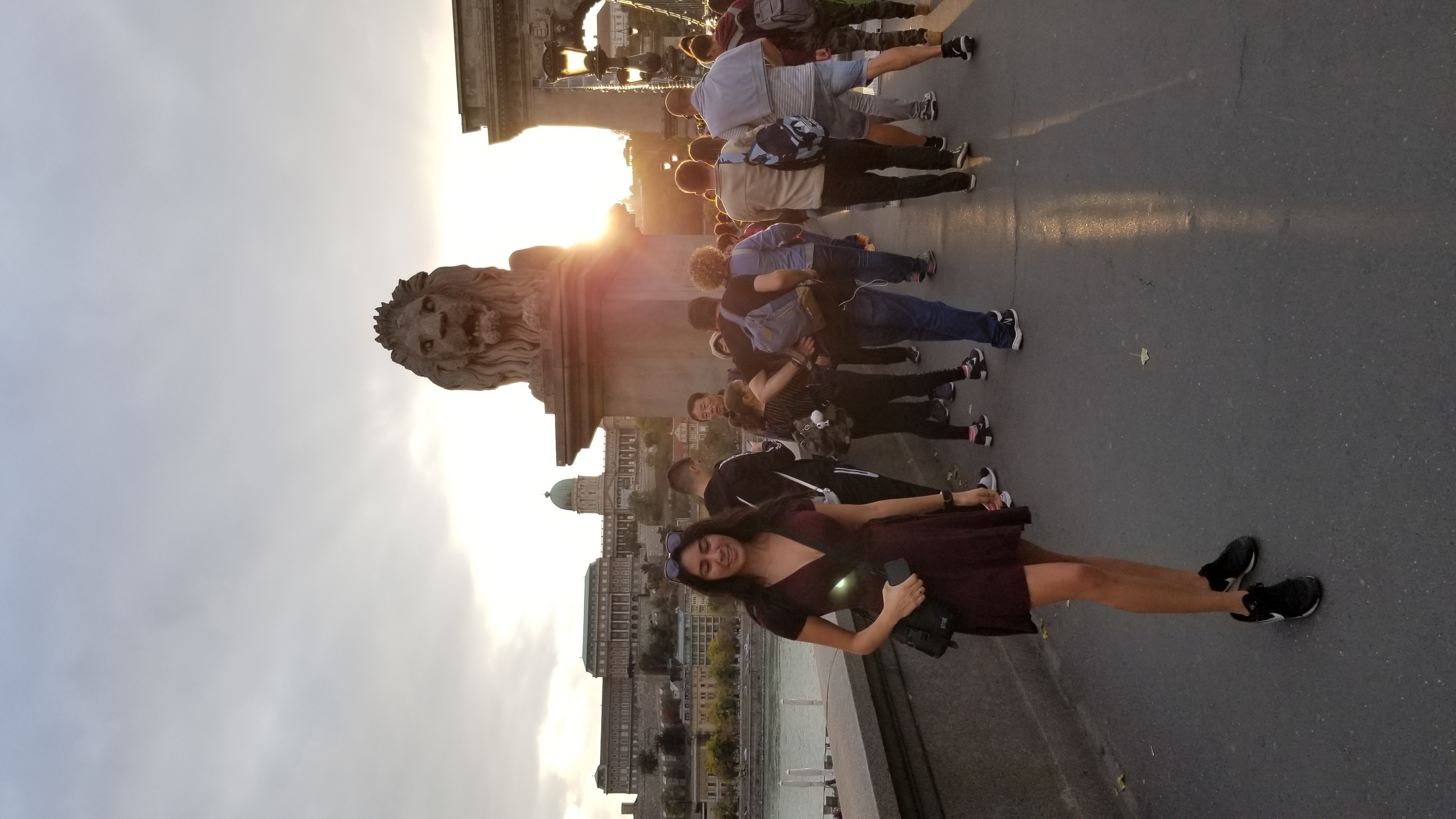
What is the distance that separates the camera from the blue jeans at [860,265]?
21.7 feet

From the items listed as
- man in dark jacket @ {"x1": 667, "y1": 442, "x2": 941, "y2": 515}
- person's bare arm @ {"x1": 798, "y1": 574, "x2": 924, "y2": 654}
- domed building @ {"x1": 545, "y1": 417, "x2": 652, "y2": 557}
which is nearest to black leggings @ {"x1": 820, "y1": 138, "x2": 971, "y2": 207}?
man in dark jacket @ {"x1": 667, "y1": 442, "x2": 941, "y2": 515}

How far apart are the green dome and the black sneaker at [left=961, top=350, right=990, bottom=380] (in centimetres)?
6343

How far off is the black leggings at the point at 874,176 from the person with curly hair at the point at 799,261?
394 millimetres

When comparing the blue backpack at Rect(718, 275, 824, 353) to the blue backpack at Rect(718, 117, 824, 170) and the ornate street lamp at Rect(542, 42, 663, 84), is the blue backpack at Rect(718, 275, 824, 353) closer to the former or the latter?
the blue backpack at Rect(718, 117, 824, 170)

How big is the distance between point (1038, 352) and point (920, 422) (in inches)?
52.3

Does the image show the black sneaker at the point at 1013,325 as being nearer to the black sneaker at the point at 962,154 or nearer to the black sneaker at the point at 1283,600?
the black sneaker at the point at 962,154

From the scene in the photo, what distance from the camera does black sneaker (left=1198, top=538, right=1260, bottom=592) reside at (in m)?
3.58

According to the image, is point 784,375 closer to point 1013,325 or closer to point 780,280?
point 780,280

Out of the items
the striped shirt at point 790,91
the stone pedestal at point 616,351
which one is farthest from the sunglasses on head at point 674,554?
the stone pedestal at point 616,351

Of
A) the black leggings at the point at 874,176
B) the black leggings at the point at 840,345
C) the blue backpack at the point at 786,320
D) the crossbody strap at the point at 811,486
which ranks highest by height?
the black leggings at the point at 874,176

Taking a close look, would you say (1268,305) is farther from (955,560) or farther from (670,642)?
(670,642)

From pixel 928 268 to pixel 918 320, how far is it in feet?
5.44

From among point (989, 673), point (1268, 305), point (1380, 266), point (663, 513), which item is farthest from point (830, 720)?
point (663, 513)

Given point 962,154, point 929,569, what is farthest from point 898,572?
point 962,154
